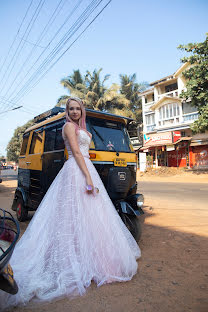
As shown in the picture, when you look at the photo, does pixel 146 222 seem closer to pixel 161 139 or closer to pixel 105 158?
pixel 105 158

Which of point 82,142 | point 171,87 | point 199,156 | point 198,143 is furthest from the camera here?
point 171,87

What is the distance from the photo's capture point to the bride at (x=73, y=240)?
2434mm

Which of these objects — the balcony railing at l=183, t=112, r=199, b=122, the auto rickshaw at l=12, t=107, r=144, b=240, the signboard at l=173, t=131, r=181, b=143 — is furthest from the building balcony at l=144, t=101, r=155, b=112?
the auto rickshaw at l=12, t=107, r=144, b=240

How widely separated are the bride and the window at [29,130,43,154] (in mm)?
2116

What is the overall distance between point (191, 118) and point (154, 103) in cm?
571

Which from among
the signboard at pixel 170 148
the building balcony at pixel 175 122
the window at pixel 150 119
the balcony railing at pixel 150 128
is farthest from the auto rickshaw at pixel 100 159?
the window at pixel 150 119

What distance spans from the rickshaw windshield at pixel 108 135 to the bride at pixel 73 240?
1109mm

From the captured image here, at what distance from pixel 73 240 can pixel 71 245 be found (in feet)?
0.22

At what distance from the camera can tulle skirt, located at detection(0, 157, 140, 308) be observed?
2430mm

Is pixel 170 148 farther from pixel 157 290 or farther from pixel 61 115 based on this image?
pixel 157 290

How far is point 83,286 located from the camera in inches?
96.3

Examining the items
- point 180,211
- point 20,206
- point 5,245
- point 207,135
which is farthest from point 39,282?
point 207,135

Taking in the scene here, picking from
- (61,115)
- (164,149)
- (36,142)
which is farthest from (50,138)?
(164,149)

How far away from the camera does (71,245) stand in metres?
2.65
